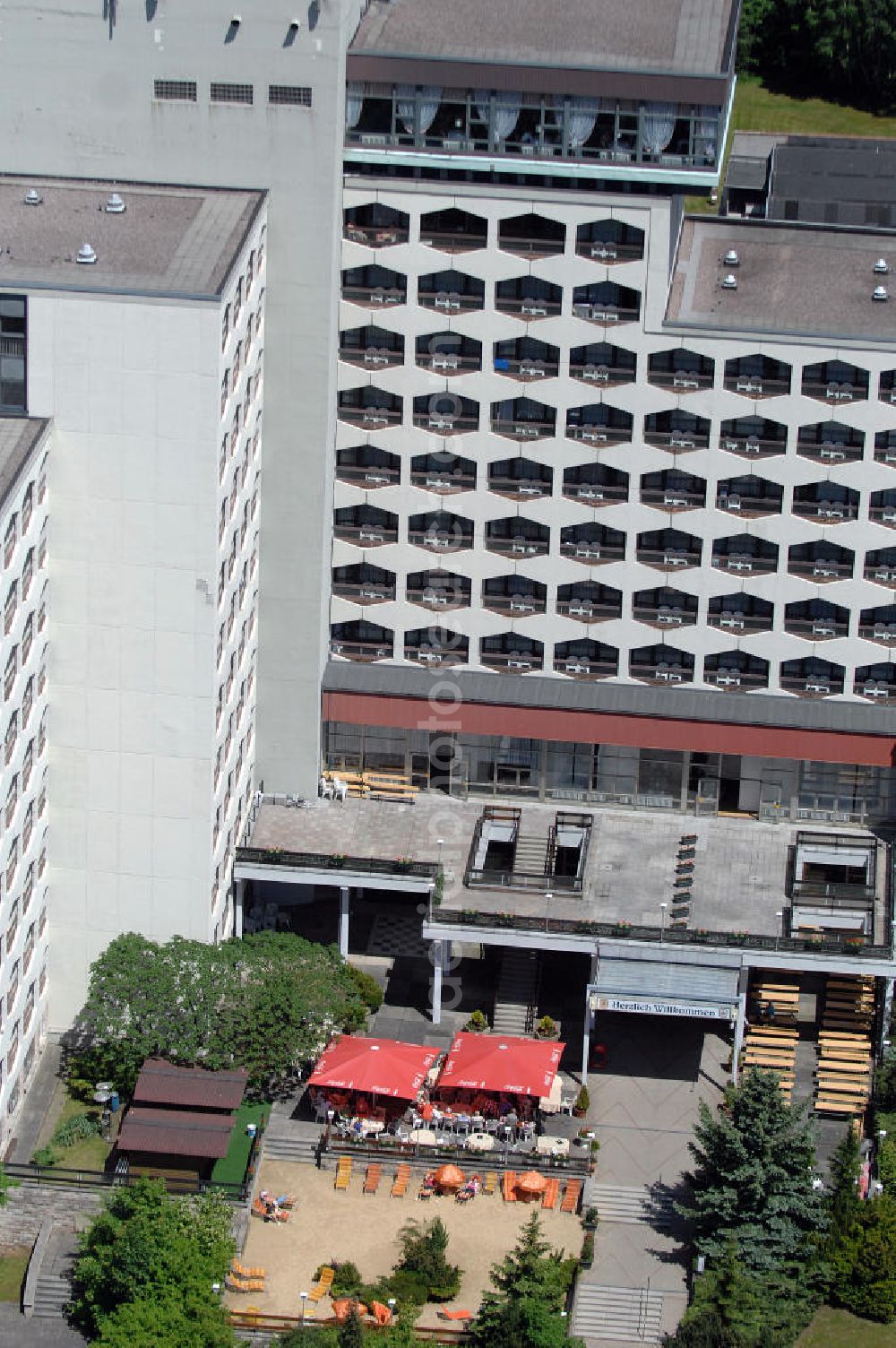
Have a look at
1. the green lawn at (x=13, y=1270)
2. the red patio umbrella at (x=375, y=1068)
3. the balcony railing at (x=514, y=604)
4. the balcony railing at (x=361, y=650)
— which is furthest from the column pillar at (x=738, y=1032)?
the green lawn at (x=13, y=1270)

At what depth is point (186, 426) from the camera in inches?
3971

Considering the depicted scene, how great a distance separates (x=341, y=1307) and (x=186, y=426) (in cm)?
3256

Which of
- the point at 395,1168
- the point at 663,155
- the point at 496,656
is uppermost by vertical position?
the point at 663,155

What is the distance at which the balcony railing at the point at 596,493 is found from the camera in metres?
116

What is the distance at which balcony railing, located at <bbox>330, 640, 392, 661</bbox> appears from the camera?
4688 inches

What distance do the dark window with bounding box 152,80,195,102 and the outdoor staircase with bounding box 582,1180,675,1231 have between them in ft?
151

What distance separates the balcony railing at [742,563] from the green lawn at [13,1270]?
40.9 m

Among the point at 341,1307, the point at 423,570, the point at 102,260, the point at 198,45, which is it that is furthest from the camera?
the point at 423,570

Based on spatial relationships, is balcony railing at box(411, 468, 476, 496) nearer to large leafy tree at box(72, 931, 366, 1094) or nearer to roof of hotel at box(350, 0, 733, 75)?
roof of hotel at box(350, 0, 733, 75)

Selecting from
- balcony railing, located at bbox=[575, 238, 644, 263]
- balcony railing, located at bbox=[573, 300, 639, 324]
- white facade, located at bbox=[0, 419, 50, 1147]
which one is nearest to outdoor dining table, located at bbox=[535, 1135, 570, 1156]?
white facade, located at bbox=[0, 419, 50, 1147]

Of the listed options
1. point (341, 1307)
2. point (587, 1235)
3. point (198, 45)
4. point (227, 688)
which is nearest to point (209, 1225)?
point (341, 1307)

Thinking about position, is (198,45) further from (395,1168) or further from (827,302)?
(395,1168)

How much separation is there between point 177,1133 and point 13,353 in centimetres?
2969

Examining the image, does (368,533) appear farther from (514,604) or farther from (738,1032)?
(738,1032)
